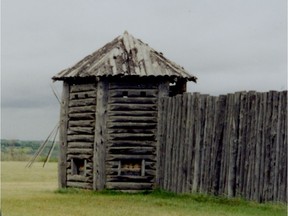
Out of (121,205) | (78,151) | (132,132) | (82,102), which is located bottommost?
(121,205)

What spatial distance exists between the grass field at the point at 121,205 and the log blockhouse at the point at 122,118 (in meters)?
0.81

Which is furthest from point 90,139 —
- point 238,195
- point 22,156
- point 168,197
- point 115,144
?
point 22,156

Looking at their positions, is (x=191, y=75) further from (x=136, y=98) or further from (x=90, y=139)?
(x=90, y=139)

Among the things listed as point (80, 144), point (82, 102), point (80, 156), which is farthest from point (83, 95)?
point (80, 156)

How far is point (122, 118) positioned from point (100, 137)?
0.83 metres

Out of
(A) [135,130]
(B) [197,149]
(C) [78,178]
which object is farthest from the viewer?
(C) [78,178]

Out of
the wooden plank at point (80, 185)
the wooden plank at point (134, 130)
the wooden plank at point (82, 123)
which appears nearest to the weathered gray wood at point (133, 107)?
the wooden plank at point (134, 130)

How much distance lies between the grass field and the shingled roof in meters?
3.34

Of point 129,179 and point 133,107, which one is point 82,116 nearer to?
point 133,107

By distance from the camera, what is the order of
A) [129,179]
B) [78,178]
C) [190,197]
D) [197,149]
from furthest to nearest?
1. [78,178]
2. [129,179]
3. [197,149]
4. [190,197]

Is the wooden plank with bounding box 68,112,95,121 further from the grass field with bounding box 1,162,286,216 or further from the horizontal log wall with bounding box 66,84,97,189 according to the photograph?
the grass field with bounding box 1,162,286,216

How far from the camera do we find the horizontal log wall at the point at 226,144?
16.0 metres

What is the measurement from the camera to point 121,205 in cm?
1694

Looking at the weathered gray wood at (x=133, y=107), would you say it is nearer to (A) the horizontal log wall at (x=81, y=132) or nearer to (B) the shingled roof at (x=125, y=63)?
(A) the horizontal log wall at (x=81, y=132)
